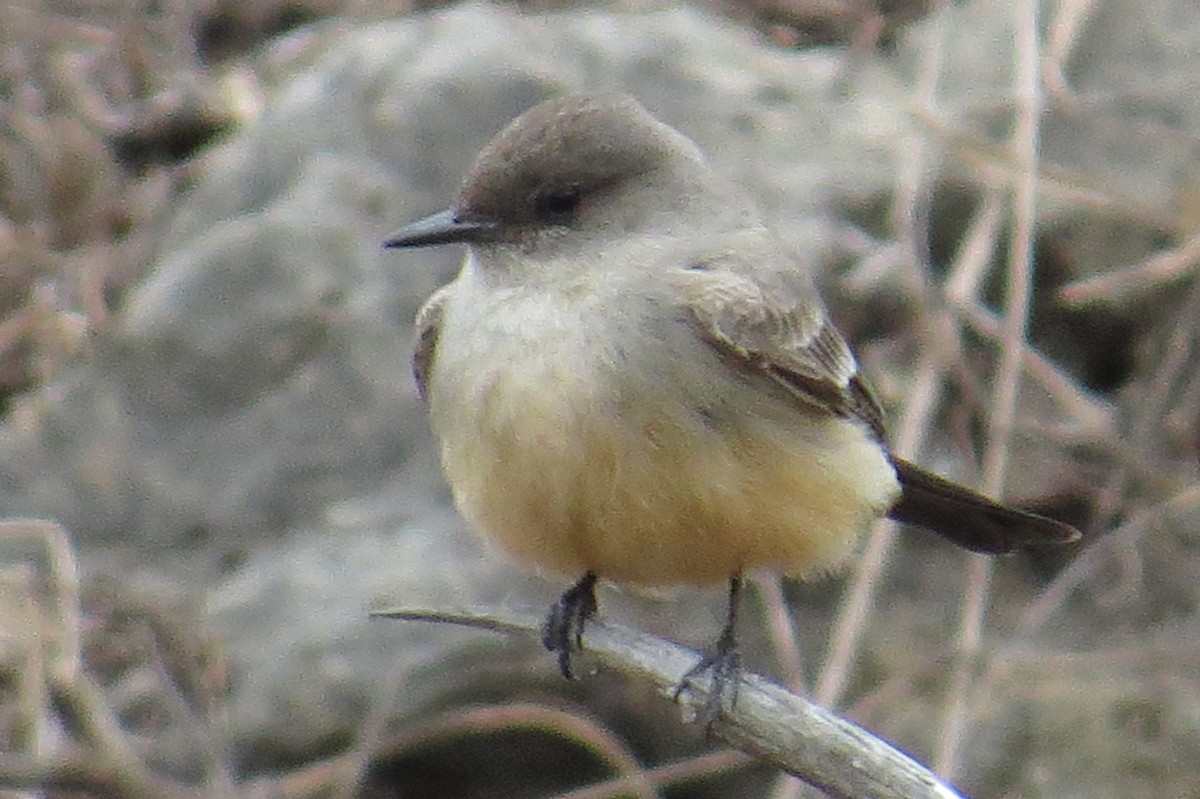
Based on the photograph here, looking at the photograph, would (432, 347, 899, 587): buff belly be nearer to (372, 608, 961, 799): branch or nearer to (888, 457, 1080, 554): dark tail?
(372, 608, 961, 799): branch

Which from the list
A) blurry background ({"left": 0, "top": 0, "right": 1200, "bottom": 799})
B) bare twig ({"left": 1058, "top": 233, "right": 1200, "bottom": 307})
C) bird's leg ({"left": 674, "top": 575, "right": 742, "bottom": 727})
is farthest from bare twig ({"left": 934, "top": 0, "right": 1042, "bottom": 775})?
bird's leg ({"left": 674, "top": 575, "right": 742, "bottom": 727})

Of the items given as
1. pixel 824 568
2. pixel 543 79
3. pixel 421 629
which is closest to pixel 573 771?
pixel 421 629

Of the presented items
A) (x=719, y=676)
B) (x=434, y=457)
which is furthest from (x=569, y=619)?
(x=434, y=457)

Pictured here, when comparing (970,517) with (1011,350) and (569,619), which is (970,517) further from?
(1011,350)

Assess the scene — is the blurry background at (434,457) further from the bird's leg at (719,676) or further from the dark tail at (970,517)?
the bird's leg at (719,676)

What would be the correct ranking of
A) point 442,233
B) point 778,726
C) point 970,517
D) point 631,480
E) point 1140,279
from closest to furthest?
1. point 778,726
2. point 631,480
3. point 442,233
4. point 970,517
5. point 1140,279

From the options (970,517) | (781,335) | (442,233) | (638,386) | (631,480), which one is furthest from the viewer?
(970,517)

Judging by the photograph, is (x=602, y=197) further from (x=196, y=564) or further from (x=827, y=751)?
(x=196, y=564)

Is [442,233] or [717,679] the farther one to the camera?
[442,233]

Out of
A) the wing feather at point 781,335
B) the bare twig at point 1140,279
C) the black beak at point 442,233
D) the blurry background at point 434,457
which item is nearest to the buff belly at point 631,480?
the wing feather at point 781,335
